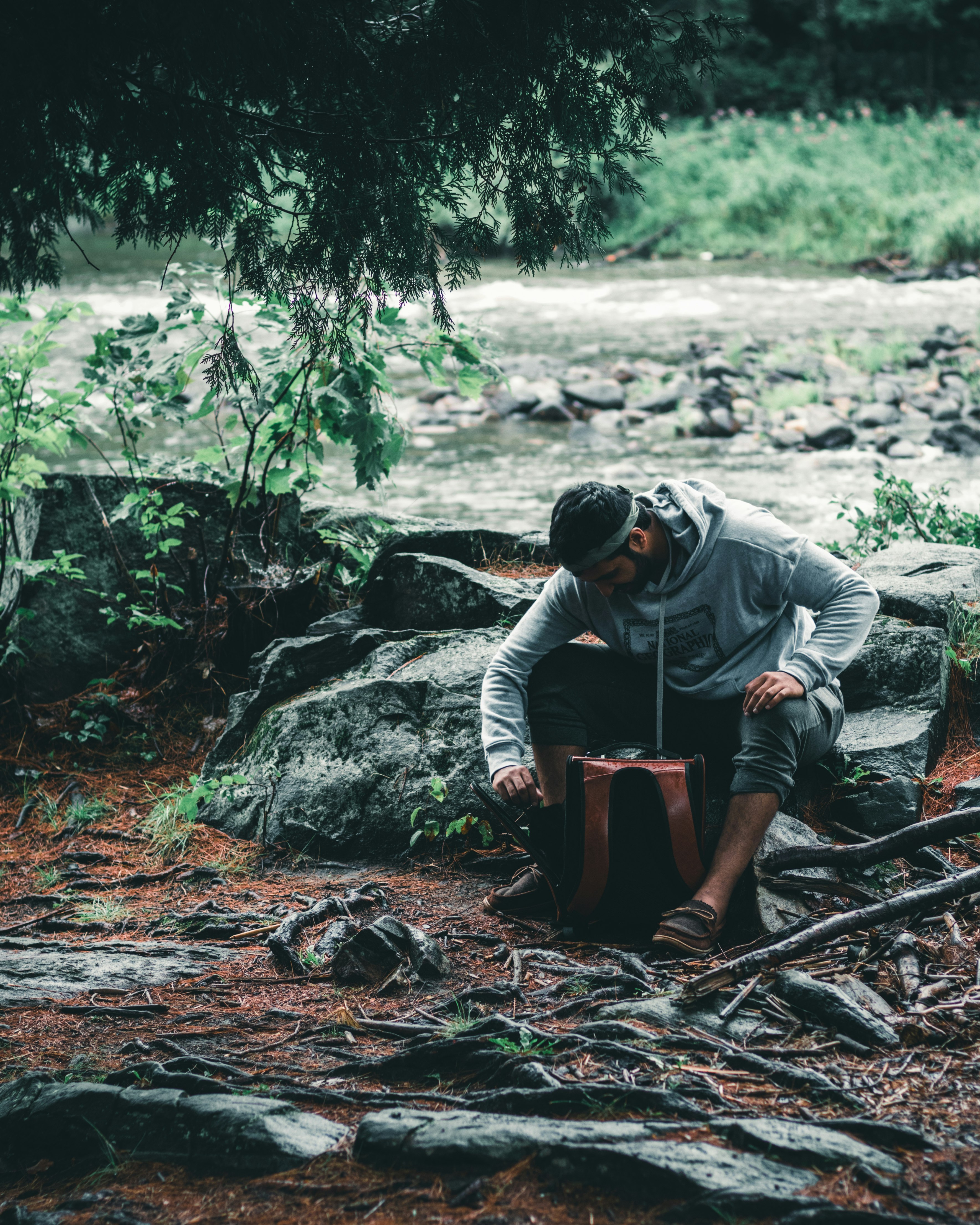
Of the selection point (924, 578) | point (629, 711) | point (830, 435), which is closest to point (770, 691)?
point (629, 711)

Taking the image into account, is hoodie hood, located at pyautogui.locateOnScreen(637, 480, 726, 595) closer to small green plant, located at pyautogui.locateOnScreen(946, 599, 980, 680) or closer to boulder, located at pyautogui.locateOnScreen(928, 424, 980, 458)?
small green plant, located at pyautogui.locateOnScreen(946, 599, 980, 680)

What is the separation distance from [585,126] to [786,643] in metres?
1.57

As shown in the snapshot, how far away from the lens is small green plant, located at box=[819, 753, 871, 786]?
131 inches

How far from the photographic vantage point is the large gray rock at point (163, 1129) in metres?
1.92

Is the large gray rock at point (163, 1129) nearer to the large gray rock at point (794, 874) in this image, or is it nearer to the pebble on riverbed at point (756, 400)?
the large gray rock at point (794, 874)

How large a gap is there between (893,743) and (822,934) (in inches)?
Result: 44.8

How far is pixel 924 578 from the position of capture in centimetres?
420

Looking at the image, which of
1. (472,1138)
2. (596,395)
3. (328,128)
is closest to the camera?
(472,1138)

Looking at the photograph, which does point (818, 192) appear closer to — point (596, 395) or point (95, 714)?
point (596, 395)

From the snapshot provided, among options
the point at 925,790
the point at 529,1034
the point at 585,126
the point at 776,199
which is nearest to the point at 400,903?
the point at 529,1034

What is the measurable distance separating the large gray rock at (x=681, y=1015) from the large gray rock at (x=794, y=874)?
16.1 inches

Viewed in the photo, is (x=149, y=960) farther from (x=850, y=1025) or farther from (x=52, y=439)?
(x=52, y=439)

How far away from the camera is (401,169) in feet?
8.98

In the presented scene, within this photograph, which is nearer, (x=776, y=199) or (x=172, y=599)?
(x=172, y=599)
